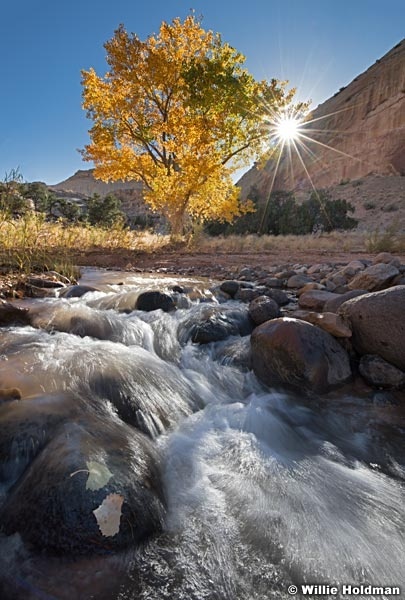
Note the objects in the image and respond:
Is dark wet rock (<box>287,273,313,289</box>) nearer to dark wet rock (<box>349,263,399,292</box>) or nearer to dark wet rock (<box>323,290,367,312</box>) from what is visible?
dark wet rock (<box>349,263,399,292</box>)

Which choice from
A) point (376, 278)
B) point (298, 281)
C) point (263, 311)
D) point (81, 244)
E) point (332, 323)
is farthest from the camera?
point (81, 244)

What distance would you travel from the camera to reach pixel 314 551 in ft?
4.19

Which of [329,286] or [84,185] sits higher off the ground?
[84,185]

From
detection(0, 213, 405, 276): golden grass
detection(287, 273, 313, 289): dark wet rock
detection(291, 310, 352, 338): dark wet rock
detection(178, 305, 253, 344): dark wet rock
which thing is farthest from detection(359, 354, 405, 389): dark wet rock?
detection(0, 213, 405, 276): golden grass

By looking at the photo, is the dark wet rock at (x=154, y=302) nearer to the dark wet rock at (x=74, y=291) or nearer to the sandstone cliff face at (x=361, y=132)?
the dark wet rock at (x=74, y=291)

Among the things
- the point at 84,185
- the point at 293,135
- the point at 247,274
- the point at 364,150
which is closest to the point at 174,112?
the point at 247,274

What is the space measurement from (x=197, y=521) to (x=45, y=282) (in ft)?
13.0

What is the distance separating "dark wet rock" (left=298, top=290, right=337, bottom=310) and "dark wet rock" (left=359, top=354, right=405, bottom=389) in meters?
1.19

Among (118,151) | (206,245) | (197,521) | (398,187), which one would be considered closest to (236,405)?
(197,521)

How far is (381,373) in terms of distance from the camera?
2.62 m

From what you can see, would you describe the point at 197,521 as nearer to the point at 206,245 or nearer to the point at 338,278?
the point at 338,278

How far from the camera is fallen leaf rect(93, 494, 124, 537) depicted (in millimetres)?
1149

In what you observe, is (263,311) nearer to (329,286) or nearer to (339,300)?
(339,300)

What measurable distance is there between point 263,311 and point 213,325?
0.63 meters
